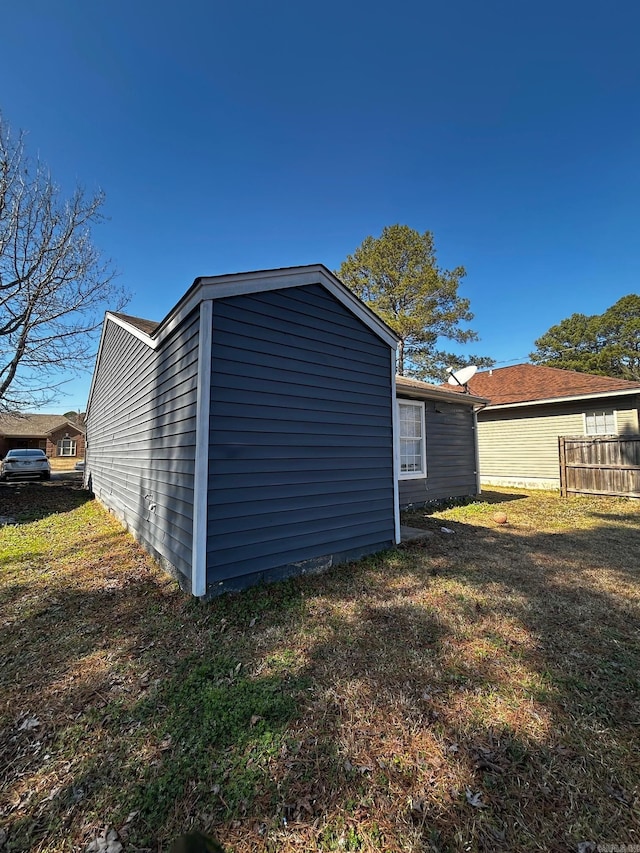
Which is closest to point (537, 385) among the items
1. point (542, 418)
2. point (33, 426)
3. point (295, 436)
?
point (542, 418)

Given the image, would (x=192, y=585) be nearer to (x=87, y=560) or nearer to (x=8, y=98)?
(x=87, y=560)

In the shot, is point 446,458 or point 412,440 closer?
point 412,440

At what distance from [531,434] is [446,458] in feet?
17.8

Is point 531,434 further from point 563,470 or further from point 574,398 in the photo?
point 563,470

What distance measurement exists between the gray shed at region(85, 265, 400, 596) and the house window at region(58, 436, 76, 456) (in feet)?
131

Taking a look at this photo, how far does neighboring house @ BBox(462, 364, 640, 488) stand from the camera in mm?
11180

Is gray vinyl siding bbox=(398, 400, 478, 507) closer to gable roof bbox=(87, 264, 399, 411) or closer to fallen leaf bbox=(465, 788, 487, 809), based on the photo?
gable roof bbox=(87, 264, 399, 411)

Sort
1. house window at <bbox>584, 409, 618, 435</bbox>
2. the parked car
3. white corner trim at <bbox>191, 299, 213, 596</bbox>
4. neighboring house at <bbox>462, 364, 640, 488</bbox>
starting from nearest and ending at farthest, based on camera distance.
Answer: white corner trim at <bbox>191, 299, 213, 596</bbox> < neighboring house at <bbox>462, 364, 640, 488</bbox> < house window at <bbox>584, 409, 618, 435</bbox> < the parked car

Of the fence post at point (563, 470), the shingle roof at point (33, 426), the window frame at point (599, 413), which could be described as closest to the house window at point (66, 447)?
the shingle roof at point (33, 426)

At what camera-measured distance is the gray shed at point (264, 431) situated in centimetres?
357

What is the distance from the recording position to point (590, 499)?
10.0 metres

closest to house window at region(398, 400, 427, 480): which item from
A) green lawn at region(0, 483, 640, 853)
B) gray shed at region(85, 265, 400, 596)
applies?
gray shed at region(85, 265, 400, 596)

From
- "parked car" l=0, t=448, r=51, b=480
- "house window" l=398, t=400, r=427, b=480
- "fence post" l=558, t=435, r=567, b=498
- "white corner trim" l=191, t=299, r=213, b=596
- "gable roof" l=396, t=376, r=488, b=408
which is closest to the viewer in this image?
"white corner trim" l=191, t=299, r=213, b=596

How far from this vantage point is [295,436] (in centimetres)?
423
